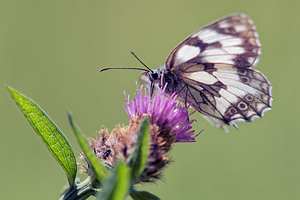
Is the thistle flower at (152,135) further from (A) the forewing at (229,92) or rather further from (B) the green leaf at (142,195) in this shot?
(A) the forewing at (229,92)

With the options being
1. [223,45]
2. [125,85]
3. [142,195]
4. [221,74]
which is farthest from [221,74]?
[125,85]

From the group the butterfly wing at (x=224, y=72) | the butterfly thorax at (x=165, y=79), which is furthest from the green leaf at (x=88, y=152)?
the butterfly wing at (x=224, y=72)

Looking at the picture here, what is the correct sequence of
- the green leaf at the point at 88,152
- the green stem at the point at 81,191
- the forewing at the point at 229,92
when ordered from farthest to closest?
the forewing at the point at 229,92 → the green stem at the point at 81,191 → the green leaf at the point at 88,152

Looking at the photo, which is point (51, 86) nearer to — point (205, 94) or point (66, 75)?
point (66, 75)

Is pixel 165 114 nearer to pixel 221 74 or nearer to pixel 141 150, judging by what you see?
pixel 141 150

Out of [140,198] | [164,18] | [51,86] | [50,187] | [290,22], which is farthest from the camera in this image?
[164,18]

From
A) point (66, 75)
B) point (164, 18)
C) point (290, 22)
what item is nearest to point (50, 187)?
point (66, 75)
